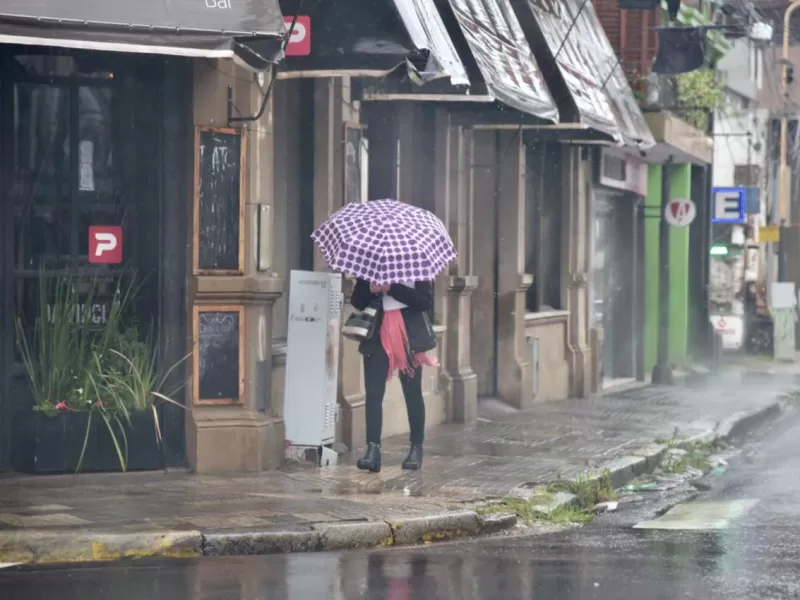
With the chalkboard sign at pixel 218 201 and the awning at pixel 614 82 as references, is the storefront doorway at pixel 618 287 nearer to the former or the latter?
Result: the awning at pixel 614 82

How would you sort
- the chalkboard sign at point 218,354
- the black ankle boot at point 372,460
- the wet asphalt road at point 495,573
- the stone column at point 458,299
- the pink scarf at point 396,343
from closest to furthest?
the wet asphalt road at point 495,573, the chalkboard sign at point 218,354, the pink scarf at point 396,343, the black ankle boot at point 372,460, the stone column at point 458,299

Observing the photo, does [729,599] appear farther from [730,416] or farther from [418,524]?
[730,416]

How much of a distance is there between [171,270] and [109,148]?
37.7 inches

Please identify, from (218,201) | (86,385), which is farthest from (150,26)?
(86,385)

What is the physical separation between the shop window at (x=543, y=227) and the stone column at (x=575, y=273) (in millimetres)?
91

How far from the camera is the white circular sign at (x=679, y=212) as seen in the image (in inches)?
883

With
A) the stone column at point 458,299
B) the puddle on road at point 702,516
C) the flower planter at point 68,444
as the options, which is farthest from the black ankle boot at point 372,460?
the stone column at point 458,299

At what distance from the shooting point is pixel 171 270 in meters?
11.2

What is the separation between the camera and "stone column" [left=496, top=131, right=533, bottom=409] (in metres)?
17.5

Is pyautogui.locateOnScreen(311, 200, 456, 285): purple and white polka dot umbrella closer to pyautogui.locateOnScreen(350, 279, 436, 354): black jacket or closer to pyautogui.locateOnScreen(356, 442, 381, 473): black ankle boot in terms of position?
pyautogui.locateOnScreen(350, 279, 436, 354): black jacket

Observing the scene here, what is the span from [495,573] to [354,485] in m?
3.08

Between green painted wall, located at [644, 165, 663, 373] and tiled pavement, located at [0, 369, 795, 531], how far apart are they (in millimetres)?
9632

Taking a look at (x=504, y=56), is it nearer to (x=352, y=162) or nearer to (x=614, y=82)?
(x=352, y=162)

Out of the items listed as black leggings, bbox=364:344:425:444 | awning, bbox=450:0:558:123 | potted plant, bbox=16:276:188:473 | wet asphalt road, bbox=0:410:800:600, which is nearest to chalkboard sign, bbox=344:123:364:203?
awning, bbox=450:0:558:123
